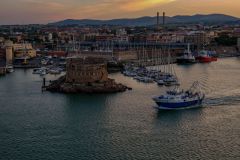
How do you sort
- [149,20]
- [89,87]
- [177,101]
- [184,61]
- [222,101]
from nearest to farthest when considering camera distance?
[177,101] → [222,101] → [89,87] → [184,61] → [149,20]

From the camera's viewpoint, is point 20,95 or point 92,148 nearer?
point 92,148

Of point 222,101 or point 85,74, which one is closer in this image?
point 222,101

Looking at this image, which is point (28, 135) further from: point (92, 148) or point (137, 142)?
point (137, 142)

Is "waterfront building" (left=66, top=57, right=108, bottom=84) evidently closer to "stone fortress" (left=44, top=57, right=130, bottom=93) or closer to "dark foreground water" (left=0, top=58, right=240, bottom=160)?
"stone fortress" (left=44, top=57, right=130, bottom=93)

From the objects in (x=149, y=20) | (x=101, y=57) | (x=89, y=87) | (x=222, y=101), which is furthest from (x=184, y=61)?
(x=149, y=20)

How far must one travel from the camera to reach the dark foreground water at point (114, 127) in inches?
194

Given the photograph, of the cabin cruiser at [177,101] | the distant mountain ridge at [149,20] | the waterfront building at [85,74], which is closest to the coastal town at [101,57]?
the waterfront building at [85,74]

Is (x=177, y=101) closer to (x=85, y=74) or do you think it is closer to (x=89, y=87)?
(x=89, y=87)

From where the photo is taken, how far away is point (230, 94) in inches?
324

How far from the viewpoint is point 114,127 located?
5980mm

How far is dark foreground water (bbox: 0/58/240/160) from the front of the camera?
493 cm

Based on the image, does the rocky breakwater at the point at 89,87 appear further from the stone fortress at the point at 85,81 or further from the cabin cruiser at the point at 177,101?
the cabin cruiser at the point at 177,101

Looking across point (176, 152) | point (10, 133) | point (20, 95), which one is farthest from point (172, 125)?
point (20, 95)

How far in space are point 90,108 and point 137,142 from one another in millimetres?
2144
